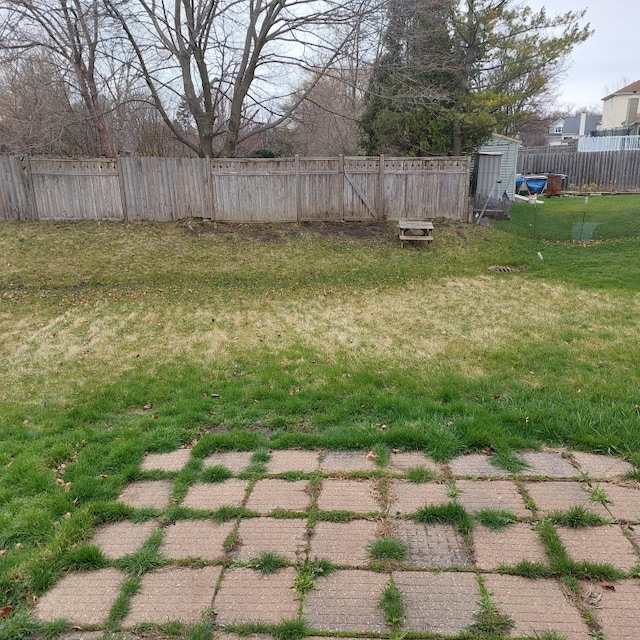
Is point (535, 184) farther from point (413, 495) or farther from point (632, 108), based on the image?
point (632, 108)

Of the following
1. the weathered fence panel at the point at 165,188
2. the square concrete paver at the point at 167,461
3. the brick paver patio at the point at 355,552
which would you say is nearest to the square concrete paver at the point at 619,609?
the brick paver patio at the point at 355,552

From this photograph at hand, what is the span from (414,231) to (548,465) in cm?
914

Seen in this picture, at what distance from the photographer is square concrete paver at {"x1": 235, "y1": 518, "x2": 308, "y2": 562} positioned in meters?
2.57

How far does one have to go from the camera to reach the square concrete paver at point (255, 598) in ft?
7.18

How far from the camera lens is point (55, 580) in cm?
245

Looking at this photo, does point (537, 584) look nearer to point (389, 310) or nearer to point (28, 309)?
point (389, 310)

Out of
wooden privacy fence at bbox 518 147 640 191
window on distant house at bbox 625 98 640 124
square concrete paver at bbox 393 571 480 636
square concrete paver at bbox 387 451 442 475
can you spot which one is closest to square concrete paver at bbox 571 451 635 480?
square concrete paver at bbox 387 451 442 475

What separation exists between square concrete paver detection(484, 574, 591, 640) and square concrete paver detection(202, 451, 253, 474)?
5.47ft

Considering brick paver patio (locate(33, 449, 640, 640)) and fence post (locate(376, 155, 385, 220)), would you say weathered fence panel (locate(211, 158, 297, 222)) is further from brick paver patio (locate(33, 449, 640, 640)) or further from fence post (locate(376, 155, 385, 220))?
brick paver patio (locate(33, 449, 640, 640))

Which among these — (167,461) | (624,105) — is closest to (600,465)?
(167,461)

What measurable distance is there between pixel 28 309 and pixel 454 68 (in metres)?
11.6

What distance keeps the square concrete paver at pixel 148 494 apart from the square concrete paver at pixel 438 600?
145cm

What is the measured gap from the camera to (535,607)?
2189 millimetres

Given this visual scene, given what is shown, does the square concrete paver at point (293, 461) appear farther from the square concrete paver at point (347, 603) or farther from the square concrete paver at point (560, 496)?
the square concrete paver at point (560, 496)
